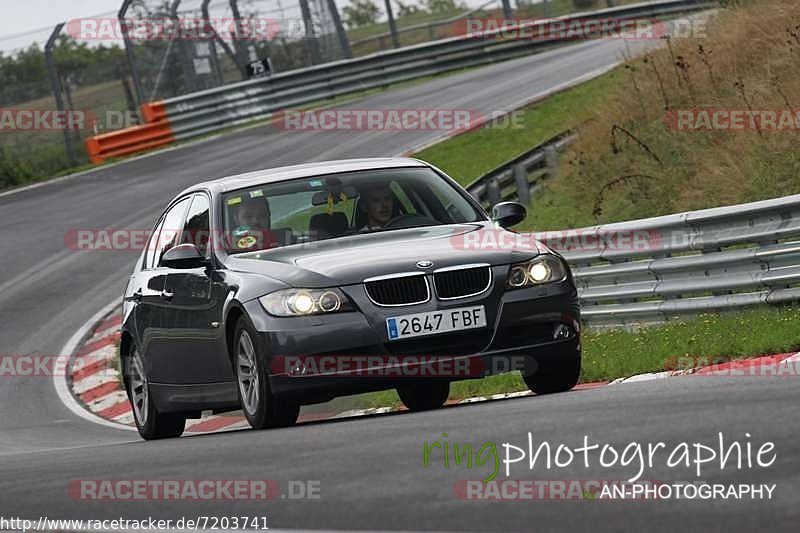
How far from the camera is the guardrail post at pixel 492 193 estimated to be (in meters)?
18.8

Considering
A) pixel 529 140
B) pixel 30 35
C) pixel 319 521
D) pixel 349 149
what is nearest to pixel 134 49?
pixel 30 35

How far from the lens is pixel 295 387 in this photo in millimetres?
8727

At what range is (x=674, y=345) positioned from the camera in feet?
35.1

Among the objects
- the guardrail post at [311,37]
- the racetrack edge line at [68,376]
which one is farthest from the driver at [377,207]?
the guardrail post at [311,37]

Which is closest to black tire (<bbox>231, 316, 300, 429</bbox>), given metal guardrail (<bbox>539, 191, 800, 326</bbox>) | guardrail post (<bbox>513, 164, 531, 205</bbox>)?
metal guardrail (<bbox>539, 191, 800, 326</bbox>)

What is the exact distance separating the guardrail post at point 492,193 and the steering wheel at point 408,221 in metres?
8.73

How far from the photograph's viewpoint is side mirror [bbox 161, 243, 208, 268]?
9766 mm

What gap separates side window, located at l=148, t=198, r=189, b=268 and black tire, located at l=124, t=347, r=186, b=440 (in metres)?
0.68

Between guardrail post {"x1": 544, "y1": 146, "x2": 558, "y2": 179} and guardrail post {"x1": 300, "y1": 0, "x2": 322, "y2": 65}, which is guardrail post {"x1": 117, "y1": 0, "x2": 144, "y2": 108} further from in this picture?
guardrail post {"x1": 544, "y1": 146, "x2": 558, "y2": 179}

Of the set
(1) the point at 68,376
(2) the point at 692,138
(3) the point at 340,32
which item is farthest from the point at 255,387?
(3) the point at 340,32

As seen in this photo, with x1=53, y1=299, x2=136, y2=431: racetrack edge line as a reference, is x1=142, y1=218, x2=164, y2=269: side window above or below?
above

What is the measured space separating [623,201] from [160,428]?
304 inches

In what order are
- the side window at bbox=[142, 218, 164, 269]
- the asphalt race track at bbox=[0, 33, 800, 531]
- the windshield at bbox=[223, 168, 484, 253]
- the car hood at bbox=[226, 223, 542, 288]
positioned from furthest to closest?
the side window at bbox=[142, 218, 164, 269]
the windshield at bbox=[223, 168, 484, 253]
the car hood at bbox=[226, 223, 542, 288]
the asphalt race track at bbox=[0, 33, 800, 531]

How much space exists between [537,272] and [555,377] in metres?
0.70
